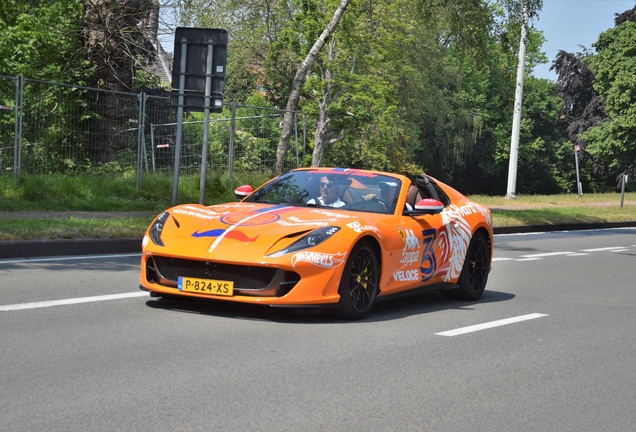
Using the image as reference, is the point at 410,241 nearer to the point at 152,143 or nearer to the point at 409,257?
the point at 409,257

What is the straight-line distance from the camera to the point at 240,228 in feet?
27.9

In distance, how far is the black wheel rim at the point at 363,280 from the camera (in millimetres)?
8656

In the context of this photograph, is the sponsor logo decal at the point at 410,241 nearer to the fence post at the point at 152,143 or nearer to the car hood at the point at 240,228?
the car hood at the point at 240,228

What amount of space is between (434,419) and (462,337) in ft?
9.54

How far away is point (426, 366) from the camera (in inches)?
274

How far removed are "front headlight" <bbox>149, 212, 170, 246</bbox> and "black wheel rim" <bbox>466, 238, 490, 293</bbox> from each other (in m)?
3.33

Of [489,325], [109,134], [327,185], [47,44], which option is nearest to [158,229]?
[327,185]

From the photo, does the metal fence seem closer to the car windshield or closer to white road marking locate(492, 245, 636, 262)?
white road marking locate(492, 245, 636, 262)

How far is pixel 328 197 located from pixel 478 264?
6.80 feet

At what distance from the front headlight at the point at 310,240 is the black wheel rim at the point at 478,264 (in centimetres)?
269

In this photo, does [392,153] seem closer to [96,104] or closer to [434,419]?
[96,104]

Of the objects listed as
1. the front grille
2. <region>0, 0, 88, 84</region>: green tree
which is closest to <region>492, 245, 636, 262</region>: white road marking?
the front grille

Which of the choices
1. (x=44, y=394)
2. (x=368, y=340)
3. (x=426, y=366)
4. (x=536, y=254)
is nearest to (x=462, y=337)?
(x=368, y=340)

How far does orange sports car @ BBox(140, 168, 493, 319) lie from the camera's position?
8.24 meters
